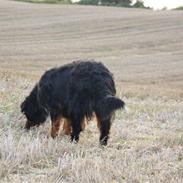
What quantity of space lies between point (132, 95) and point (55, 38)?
24.4 metres

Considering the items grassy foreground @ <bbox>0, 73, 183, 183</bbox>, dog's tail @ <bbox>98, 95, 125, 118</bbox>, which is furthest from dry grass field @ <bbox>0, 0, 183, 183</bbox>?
dog's tail @ <bbox>98, 95, 125, 118</bbox>

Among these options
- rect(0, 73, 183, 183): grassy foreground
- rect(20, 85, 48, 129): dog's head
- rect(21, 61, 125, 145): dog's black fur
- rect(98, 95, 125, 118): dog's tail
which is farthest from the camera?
rect(20, 85, 48, 129): dog's head

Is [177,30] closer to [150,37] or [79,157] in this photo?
[150,37]

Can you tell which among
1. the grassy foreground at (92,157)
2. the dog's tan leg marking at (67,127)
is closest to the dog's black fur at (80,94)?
the dog's tan leg marking at (67,127)

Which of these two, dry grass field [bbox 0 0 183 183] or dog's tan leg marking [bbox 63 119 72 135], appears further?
dog's tan leg marking [bbox 63 119 72 135]

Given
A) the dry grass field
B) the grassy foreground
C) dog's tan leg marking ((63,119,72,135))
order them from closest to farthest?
the grassy foreground < the dry grass field < dog's tan leg marking ((63,119,72,135))

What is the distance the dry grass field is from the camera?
18.5ft

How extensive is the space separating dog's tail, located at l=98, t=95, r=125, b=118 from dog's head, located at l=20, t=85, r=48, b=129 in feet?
5.84

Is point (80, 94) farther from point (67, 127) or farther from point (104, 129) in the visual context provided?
point (67, 127)

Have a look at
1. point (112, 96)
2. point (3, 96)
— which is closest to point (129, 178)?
point (112, 96)

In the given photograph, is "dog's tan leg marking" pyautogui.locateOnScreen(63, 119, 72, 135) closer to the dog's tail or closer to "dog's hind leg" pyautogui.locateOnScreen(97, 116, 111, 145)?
"dog's hind leg" pyautogui.locateOnScreen(97, 116, 111, 145)

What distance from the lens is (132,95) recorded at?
16.3 m

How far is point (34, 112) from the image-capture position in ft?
30.5

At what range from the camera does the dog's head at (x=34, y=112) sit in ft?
30.3
